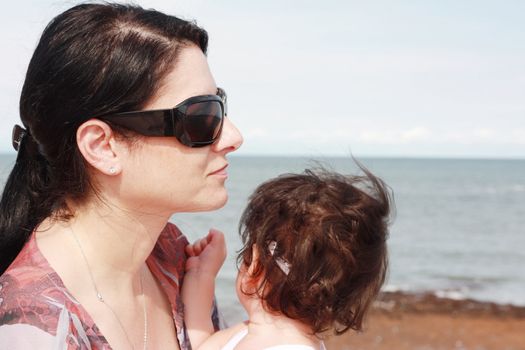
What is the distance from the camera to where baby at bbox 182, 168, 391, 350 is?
2588mm

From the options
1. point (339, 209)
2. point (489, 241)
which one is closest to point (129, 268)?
point (339, 209)

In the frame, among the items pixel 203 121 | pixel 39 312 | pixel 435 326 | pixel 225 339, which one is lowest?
pixel 435 326

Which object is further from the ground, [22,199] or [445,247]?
[22,199]

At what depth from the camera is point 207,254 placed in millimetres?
2744

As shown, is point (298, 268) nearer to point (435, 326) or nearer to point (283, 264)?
point (283, 264)

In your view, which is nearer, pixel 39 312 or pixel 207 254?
pixel 39 312

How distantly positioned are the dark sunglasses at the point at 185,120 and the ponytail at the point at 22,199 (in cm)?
40

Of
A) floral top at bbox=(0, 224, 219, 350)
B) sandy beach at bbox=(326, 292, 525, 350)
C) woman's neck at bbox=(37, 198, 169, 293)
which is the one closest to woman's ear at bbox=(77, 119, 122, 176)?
woman's neck at bbox=(37, 198, 169, 293)

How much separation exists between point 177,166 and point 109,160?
0.75 ft

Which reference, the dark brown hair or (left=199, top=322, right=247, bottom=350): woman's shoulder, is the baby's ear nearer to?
(left=199, top=322, right=247, bottom=350): woman's shoulder

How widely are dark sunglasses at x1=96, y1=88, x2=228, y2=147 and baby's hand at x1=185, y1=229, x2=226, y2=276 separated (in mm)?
627

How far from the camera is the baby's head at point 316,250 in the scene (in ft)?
8.50

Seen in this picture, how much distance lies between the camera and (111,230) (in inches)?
88.1

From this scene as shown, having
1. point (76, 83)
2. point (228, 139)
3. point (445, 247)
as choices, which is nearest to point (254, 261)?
point (228, 139)
